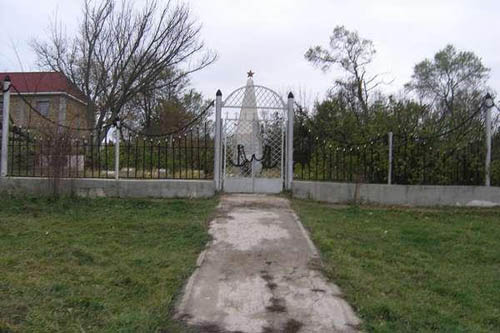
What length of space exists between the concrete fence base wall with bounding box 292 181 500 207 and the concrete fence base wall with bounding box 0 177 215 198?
8.60ft

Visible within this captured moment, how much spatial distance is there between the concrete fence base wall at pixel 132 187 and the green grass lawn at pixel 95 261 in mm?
464

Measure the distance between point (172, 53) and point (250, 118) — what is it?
11926mm

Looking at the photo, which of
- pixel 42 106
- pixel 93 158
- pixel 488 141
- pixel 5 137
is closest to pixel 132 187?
pixel 93 158

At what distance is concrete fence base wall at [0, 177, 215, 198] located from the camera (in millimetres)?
8664

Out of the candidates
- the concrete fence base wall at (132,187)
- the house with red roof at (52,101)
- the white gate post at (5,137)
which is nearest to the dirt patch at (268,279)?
the concrete fence base wall at (132,187)

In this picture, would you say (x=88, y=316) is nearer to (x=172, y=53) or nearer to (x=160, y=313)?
(x=160, y=313)

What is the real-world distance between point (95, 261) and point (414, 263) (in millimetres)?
3528

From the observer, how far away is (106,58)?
A: 1988 centimetres

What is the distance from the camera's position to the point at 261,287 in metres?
4.41

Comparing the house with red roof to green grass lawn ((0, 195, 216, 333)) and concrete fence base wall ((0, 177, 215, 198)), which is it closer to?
concrete fence base wall ((0, 177, 215, 198))

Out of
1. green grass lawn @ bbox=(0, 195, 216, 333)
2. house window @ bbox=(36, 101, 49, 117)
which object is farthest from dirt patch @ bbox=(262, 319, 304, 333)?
house window @ bbox=(36, 101, 49, 117)

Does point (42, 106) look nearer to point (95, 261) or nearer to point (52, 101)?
point (52, 101)

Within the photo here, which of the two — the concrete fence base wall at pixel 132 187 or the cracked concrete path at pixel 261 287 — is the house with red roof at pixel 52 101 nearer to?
the concrete fence base wall at pixel 132 187

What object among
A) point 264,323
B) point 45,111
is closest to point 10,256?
point 264,323
